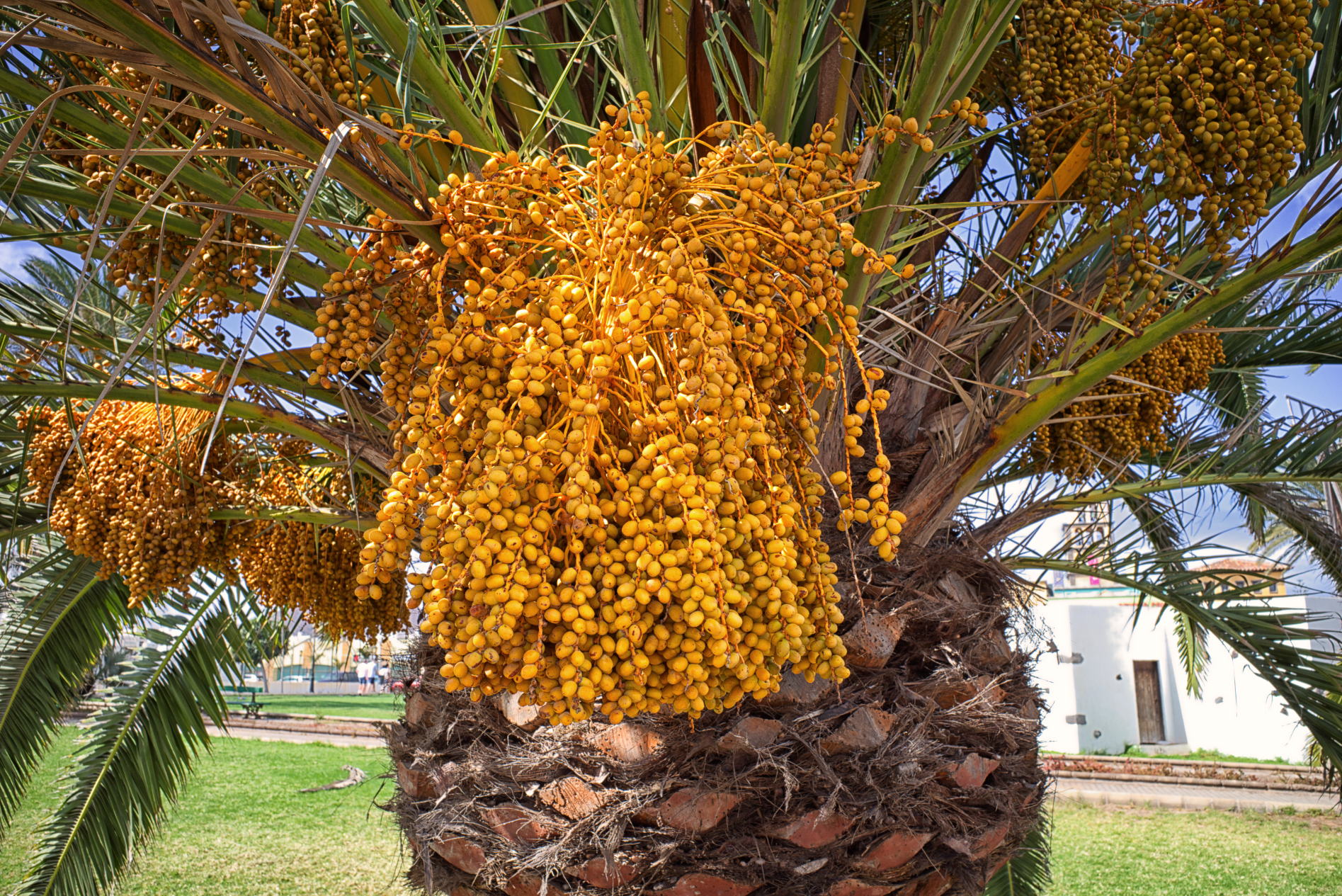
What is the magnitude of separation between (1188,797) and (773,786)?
505 inches

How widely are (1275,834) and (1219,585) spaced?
8671mm

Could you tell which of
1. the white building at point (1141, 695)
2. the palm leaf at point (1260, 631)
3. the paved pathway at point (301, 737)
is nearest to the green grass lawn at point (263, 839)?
the paved pathway at point (301, 737)

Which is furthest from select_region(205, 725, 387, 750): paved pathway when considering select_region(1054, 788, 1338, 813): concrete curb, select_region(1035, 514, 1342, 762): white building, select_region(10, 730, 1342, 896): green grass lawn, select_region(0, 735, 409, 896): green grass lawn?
select_region(1035, 514, 1342, 762): white building

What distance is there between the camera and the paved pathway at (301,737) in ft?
60.7

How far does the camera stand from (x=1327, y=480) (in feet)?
11.4

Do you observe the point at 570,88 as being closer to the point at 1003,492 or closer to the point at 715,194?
the point at 715,194

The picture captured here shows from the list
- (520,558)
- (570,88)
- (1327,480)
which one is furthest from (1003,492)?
(520,558)

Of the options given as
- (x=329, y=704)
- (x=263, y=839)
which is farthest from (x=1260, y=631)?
(x=329, y=704)

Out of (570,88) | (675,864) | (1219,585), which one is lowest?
(675,864)

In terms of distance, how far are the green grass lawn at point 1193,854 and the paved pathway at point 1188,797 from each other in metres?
0.32

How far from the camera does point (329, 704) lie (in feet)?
109

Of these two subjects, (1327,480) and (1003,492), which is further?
(1327,480)

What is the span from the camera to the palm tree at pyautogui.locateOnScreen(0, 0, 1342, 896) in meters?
0.98

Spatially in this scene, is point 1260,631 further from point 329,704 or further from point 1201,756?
point 329,704
